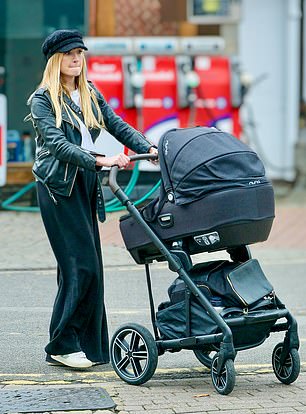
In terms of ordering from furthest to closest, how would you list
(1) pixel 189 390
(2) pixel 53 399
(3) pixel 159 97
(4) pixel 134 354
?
1. (3) pixel 159 97
2. (4) pixel 134 354
3. (1) pixel 189 390
4. (2) pixel 53 399

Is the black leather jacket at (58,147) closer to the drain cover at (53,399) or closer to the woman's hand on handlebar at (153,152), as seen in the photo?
the woman's hand on handlebar at (153,152)

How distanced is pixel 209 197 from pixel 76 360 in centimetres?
127

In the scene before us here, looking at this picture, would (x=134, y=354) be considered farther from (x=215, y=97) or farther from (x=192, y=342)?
(x=215, y=97)

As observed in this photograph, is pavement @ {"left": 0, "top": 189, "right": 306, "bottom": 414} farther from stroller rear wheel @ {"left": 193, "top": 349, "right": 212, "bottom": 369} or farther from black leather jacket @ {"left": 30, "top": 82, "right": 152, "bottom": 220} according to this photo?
black leather jacket @ {"left": 30, "top": 82, "right": 152, "bottom": 220}

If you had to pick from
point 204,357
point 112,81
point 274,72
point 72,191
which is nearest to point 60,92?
point 72,191

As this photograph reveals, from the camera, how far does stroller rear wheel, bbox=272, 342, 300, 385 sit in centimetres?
556

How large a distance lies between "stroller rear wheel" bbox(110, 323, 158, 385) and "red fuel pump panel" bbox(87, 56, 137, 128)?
23.8 ft

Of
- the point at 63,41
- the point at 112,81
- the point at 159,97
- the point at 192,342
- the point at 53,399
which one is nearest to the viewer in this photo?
the point at 53,399

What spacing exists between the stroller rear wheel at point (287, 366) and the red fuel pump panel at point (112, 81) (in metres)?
7.46

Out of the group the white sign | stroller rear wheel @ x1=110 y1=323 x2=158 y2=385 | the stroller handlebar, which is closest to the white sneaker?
stroller rear wheel @ x1=110 y1=323 x2=158 y2=385

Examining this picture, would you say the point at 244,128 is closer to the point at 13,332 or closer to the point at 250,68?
the point at 250,68

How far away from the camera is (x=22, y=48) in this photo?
13.1 meters

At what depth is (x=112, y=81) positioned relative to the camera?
12.9 metres

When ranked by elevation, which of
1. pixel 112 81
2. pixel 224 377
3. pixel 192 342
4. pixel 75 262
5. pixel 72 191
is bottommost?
pixel 224 377
